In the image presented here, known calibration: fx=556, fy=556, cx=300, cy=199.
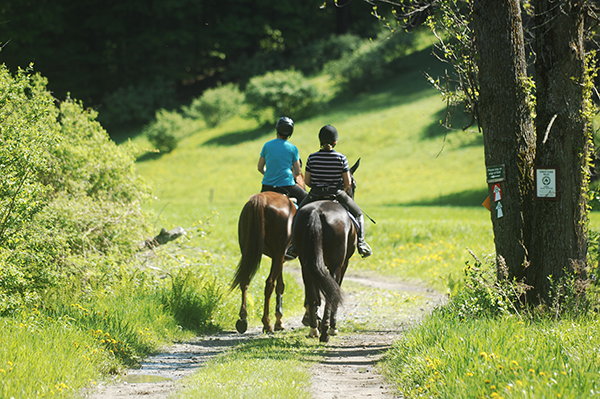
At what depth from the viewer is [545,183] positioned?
6496 millimetres

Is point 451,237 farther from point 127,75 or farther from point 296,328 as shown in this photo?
point 127,75

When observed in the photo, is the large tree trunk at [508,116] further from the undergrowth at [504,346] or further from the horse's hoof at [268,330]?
the horse's hoof at [268,330]

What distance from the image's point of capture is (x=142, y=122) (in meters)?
57.0

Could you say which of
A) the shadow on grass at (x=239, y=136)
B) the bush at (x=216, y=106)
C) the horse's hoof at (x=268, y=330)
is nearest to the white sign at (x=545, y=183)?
the horse's hoof at (x=268, y=330)

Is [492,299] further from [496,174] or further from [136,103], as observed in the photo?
[136,103]

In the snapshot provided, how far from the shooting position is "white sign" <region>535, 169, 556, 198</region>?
255 inches

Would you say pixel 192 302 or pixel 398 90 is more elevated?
pixel 398 90

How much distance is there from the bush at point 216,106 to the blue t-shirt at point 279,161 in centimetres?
4587

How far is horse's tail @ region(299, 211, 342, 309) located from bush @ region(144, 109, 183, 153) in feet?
135

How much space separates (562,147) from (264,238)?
13.8 feet

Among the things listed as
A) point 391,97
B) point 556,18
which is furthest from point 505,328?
point 391,97

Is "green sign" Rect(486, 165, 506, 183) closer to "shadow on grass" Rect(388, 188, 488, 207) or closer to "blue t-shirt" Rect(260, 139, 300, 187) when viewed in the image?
"blue t-shirt" Rect(260, 139, 300, 187)

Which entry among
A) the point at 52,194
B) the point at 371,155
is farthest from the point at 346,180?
the point at 371,155

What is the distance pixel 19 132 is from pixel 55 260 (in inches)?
83.5
